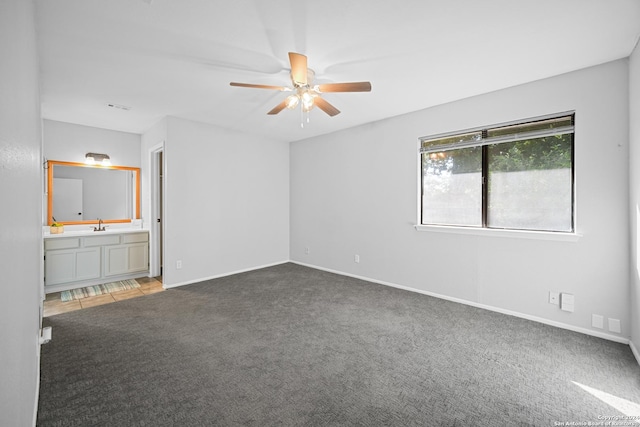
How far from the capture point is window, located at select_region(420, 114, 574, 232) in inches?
115

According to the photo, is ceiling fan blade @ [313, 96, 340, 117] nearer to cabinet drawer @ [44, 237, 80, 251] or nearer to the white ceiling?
the white ceiling

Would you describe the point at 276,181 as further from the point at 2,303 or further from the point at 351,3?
the point at 2,303

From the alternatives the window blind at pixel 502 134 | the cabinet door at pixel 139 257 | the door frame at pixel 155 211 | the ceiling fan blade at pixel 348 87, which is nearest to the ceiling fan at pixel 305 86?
the ceiling fan blade at pixel 348 87

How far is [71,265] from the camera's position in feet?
13.1

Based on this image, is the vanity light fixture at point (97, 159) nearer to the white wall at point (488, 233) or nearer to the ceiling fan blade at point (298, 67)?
the white wall at point (488, 233)

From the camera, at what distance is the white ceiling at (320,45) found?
74.7 inches

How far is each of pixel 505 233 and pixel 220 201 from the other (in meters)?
4.09

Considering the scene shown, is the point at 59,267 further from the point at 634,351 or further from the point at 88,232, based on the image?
A: the point at 634,351

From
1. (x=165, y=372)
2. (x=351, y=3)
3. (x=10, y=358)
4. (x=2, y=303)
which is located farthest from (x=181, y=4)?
(x=165, y=372)

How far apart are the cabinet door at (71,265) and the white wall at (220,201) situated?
1.14 m

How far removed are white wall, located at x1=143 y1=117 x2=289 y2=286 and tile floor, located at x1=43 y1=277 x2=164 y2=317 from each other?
32 cm

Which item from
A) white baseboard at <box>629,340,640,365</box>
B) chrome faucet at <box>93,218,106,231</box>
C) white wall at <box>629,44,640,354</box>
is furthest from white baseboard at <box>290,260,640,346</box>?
chrome faucet at <box>93,218,106,231</box>

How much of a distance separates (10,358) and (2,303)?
0.21 metres

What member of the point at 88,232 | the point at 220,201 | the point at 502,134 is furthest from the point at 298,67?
the point at 88,232
